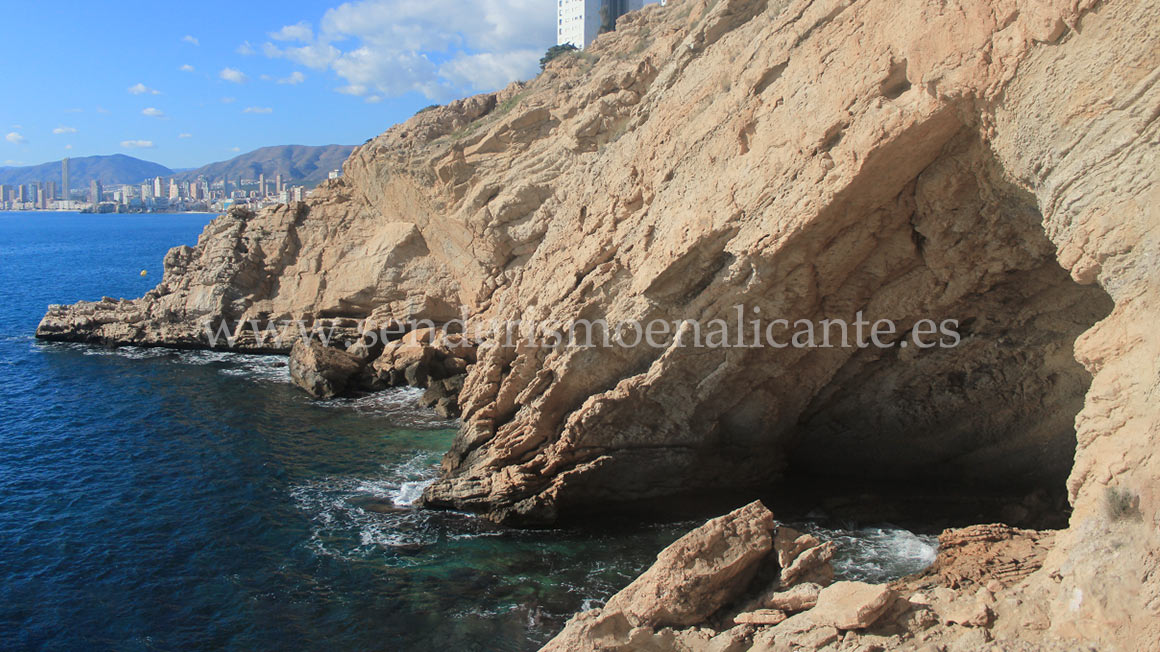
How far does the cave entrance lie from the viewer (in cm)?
1630

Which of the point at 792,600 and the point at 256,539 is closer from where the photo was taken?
the point at 792,600

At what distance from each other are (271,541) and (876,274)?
56.9 feet

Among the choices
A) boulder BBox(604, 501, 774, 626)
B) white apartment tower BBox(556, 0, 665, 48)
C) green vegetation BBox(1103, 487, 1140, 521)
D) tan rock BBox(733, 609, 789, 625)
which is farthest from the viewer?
white apartment tower BBox(556, 0, 665, 48)

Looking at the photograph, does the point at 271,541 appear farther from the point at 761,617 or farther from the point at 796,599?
the point at 796,599

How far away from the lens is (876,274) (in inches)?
728

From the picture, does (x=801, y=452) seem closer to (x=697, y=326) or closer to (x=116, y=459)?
(x=697, y=326)

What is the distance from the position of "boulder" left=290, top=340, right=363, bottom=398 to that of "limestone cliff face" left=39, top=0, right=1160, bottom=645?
11378 millimetres

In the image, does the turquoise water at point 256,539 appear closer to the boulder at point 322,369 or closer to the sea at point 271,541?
the sea at point 271,541

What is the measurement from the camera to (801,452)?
2403 centimetres

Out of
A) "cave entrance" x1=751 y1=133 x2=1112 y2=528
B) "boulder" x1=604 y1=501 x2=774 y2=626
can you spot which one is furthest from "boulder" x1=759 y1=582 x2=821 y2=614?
"cave entrance" x1=751 y1=133 x2=1112 y2=528

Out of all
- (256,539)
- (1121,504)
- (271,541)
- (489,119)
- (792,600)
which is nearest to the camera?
(1121,504)

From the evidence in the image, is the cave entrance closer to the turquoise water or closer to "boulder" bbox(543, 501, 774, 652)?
the turquoise water

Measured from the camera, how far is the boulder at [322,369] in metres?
35.3

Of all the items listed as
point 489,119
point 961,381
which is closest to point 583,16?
point 489,119
